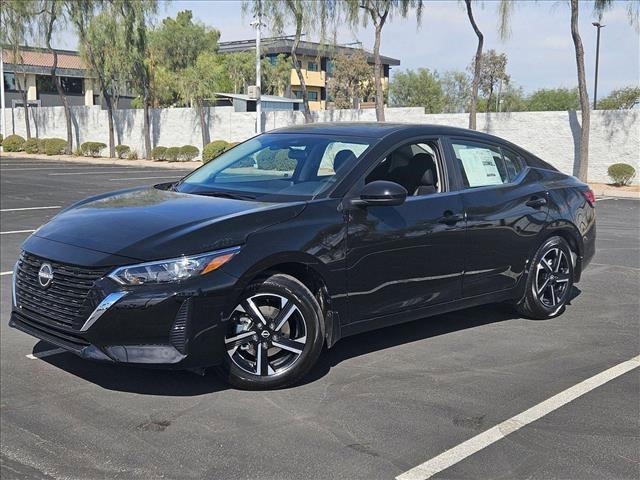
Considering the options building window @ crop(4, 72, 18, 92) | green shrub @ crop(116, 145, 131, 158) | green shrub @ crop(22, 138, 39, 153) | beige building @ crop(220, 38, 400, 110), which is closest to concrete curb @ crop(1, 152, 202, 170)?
green shrub @ crop(22, 138, 39, 153)

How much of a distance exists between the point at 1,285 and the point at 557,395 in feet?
19.2

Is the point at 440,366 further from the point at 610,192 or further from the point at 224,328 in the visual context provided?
the point at 610,192

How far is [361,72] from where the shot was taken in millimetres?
66438

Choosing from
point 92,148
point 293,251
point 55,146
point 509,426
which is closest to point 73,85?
point 55,146

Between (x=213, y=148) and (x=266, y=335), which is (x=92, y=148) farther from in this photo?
(x=266, y=335)

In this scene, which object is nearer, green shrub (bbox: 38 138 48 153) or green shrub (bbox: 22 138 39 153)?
green shrub (bbox: 38 138 48 153)

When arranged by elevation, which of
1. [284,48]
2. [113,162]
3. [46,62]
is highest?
[284,48]

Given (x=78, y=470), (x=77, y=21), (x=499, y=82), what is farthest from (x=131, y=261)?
(x=499, y=82)

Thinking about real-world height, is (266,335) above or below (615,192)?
above

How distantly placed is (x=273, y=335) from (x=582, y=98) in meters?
21.1

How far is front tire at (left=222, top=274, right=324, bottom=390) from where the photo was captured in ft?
14.2

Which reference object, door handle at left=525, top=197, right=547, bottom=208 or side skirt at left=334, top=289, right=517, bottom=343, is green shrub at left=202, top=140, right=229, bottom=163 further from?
side skirt at left=334, top=289, right=517, bottom=343

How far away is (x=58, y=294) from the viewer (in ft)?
14.1

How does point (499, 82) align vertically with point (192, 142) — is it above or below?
above
